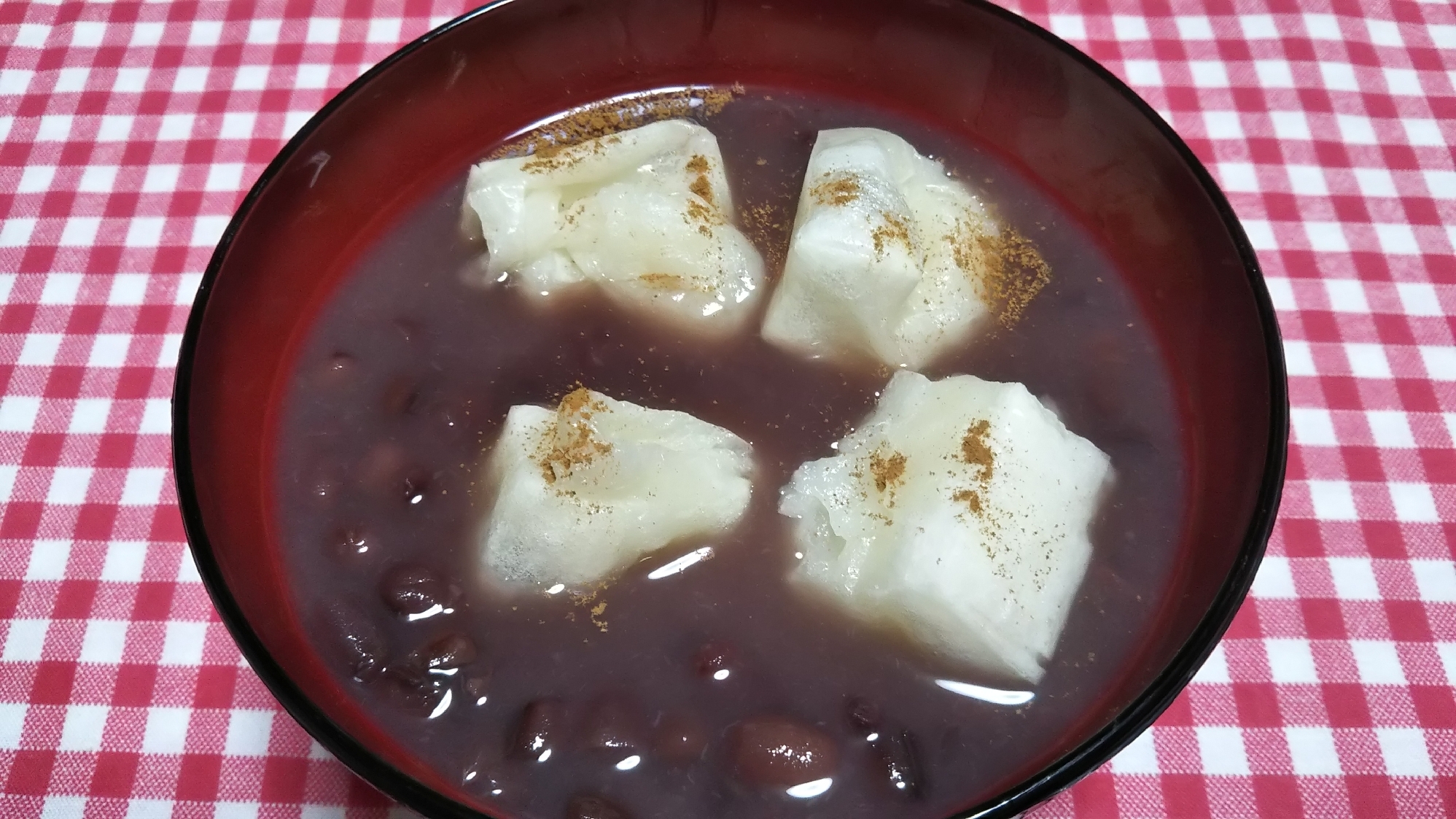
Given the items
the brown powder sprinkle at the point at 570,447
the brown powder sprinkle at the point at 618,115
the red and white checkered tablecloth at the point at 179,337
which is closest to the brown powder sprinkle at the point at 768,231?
the brown powder sprinkle at the point at 618,115

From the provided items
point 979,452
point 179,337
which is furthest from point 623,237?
point 179,337

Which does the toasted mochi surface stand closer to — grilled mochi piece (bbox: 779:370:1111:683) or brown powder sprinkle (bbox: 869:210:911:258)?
brown powder sprinkle (bbox: 869:210:911:258)

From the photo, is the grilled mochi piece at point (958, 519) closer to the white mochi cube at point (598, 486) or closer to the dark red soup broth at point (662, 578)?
the dark red soup broth at point (662, 578)

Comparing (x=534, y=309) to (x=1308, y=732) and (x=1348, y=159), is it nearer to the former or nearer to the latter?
(x=1308, y=732)

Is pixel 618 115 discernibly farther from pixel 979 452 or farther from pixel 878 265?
pixel 979 452

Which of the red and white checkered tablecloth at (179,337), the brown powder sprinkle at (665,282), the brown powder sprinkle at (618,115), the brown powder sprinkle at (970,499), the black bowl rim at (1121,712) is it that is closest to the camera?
the black bowl rim at (1121,712)
